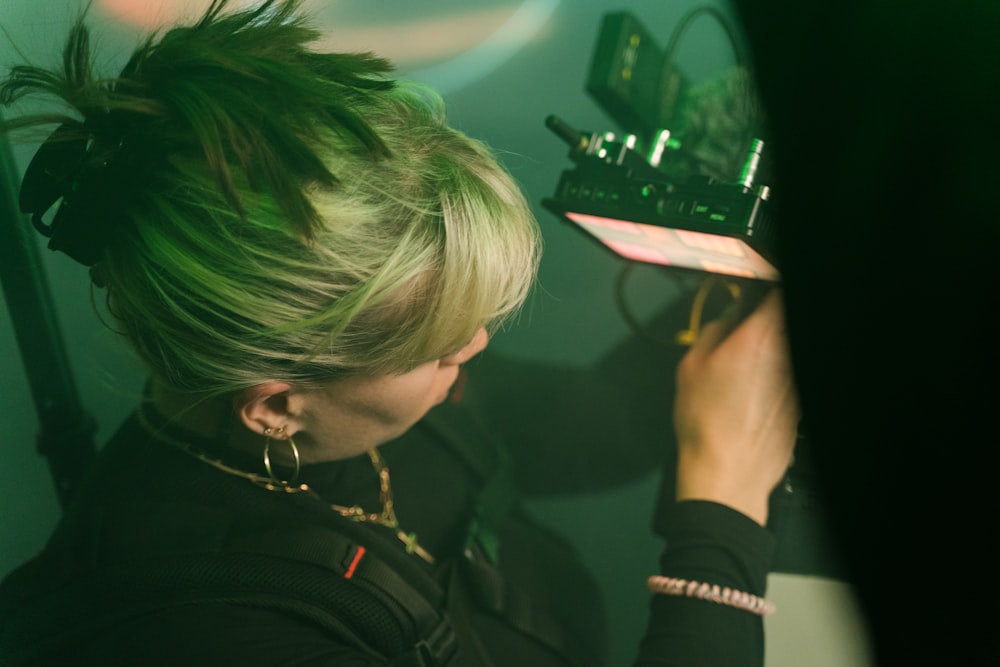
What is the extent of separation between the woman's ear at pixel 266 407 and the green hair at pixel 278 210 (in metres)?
0.01

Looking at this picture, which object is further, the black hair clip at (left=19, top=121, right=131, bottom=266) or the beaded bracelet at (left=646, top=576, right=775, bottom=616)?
the beaded bracelet at (left=646, top=576, right=775, bottom=616)

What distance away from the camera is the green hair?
1.48 ft

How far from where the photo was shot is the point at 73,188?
465 mm

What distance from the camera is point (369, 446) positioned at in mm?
642

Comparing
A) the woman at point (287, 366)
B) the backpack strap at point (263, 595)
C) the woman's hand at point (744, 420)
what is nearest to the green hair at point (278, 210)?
the woman at point (287, 366)

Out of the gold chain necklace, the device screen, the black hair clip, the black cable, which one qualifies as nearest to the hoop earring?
the gold chain necklace

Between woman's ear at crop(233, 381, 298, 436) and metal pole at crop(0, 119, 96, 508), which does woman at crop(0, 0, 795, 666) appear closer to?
woman's ear at crop(233, 381, 298, 436)

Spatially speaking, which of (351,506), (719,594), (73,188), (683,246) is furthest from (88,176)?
(719,594)

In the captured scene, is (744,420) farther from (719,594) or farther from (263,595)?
(263,595)

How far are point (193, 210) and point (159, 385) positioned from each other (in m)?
0.20

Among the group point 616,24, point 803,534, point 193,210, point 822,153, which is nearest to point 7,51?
point 193,210

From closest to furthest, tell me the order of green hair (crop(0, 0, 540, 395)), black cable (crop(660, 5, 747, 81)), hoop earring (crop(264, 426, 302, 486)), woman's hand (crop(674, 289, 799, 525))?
green hair (crop(0, 0, 540, 395)) → hoop earring (crop(264, 426, 302, 486)) → woman's hand (crop(674, 289, 799, 525)) → black cable (crop(660, 5, 747, 81))

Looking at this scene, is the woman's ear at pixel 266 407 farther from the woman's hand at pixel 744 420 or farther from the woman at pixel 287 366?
the woman's hand at pixel 744 420

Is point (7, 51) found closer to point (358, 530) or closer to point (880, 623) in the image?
point (358, 530)
